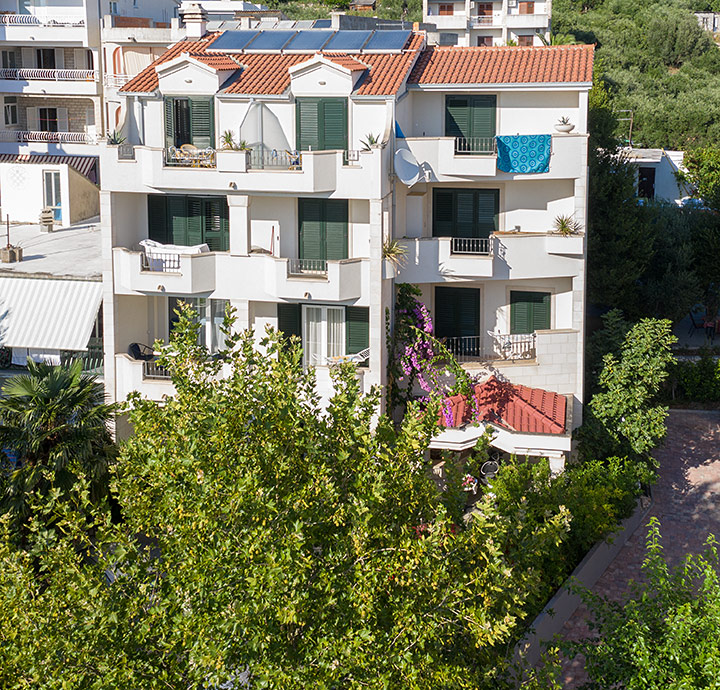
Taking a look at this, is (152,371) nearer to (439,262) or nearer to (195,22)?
(439,262)

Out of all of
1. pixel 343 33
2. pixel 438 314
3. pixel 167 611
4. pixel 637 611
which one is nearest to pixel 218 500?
pixel 167 611

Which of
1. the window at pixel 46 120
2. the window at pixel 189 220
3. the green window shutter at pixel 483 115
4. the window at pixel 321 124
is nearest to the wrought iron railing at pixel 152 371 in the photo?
the window at pixel 189 220

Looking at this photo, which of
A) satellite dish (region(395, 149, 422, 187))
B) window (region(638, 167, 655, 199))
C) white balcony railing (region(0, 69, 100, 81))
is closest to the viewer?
satellite dish (region(395, 149, 422, 187))

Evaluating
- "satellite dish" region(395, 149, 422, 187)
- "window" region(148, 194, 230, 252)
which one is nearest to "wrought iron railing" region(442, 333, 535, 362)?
"satellite dish" region(395, 149, 422, 187)

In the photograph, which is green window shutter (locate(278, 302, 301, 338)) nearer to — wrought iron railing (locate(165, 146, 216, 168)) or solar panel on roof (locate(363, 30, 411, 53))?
wrought iron railing (locate(165, 146, 216, 168))

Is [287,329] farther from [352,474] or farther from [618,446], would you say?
[352,474]

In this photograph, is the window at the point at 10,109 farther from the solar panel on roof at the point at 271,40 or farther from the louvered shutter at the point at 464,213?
the louvered shutter at the point at 464,213

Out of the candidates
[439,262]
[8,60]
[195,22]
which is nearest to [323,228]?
[439,262]
